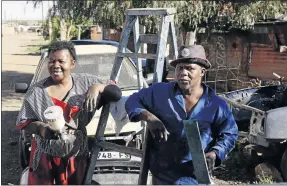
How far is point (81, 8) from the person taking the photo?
11.9m

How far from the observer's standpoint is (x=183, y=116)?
2.71 meters

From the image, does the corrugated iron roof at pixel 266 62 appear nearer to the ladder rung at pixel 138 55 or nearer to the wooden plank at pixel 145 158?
the ladder rung at pixel 138 55

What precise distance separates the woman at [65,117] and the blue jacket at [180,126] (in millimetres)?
392

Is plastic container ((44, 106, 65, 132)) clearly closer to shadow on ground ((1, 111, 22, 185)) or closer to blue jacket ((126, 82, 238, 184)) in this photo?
blue jacket ((126, 82, 238, 184))

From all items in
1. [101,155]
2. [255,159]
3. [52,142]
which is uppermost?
[52,142]

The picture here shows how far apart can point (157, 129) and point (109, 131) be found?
303 centimetres

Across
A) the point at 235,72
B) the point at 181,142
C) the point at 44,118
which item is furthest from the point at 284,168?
the point at 235,72

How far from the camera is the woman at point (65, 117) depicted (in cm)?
289

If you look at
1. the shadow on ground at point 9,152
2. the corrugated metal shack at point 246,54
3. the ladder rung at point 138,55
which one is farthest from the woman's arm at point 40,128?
the corrugated metal shack at point 246,54

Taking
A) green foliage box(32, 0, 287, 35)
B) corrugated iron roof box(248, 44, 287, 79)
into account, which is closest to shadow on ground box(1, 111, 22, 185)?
green foliage box(32, 0, 287, 35)

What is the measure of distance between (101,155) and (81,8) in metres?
8.38

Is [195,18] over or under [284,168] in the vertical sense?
over

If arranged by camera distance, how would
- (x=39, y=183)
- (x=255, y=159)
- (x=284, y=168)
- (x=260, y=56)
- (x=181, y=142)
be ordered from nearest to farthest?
(x=181, y=142) < (x=39, y=183) < (x=284, y=168) < (x=255, y=159) < (x=260, y=56)

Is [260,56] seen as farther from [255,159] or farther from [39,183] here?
[39,183]
